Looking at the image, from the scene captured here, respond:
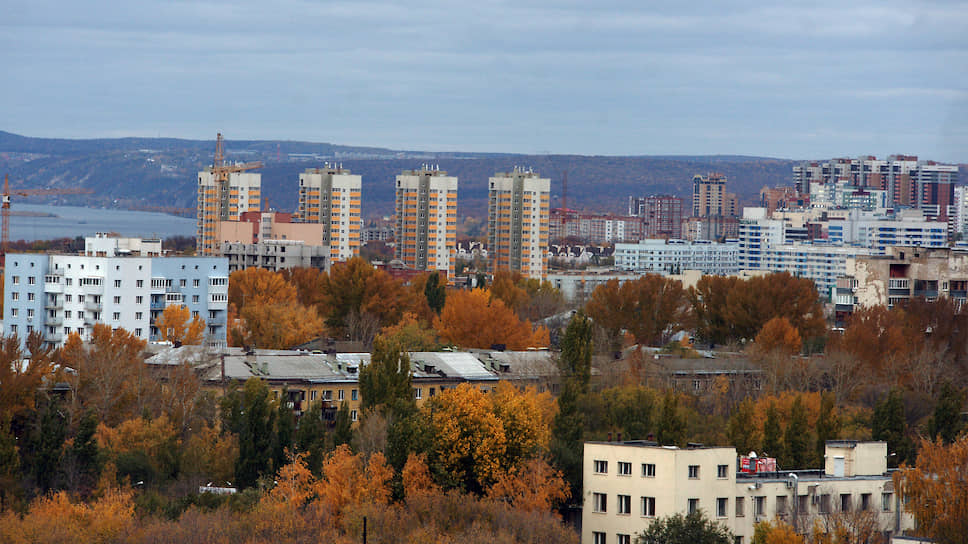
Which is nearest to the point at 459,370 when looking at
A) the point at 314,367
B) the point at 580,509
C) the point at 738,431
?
the point at 314,367

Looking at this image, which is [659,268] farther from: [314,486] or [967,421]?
[314,486]

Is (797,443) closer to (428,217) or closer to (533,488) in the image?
(533,488)

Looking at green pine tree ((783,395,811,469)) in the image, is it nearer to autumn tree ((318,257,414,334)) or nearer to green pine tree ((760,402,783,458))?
green pine tree ((760,402,783,458))

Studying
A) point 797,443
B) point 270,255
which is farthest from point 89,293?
point 797,443

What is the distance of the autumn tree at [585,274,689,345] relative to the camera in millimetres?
72938

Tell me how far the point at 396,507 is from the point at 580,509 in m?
3.70

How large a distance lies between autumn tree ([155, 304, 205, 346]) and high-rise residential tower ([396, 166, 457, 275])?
56.3 m

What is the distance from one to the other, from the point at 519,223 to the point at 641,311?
51745mm

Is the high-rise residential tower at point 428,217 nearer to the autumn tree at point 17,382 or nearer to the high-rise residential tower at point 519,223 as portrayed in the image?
the high-rise residential tower at point 519,223

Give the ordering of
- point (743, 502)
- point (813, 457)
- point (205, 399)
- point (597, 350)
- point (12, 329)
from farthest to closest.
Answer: point (12, 329) → point (597, 350) → point (205, 399) → point (813, 457) → point (743, 502)

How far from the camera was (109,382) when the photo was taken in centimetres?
4297

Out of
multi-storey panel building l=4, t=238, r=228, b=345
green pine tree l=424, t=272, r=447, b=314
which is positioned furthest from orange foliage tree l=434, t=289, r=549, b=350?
multi-storey panel building l=4, t=238, r=228, b=345

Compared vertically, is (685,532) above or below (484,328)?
below

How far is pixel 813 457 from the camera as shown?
38.1 metres
